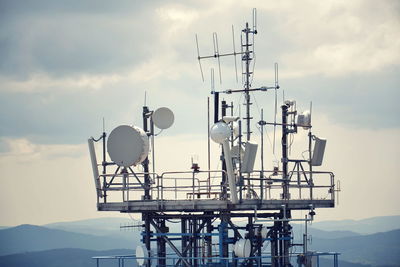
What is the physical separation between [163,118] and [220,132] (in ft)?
19.4

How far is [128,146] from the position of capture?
173ft

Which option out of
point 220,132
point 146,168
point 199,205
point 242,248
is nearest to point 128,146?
point 146,168

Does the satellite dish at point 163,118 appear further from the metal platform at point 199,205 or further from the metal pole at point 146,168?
the metal platform at point 199,205

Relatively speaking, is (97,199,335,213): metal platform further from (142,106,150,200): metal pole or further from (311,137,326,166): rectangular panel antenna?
(311,137,326,166): rectangular panel antenna

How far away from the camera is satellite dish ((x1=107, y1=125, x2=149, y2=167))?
52531 millimetres

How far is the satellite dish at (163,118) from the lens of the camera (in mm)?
54594

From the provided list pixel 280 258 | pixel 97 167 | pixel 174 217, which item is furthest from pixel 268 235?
pixel 97 167

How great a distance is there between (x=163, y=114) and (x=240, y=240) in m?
8.22

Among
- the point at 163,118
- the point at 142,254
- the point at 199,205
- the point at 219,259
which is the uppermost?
the point at 163,118

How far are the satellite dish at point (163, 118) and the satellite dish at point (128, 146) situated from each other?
177 cm

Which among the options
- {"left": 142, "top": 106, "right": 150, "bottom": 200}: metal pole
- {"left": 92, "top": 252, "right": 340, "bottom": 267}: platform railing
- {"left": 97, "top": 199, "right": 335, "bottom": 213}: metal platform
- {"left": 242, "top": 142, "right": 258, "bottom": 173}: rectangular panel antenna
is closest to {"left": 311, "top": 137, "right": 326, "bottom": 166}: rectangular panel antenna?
{"left": 97, "top": 199, "right": 335, "bottom": 213}: metal platform

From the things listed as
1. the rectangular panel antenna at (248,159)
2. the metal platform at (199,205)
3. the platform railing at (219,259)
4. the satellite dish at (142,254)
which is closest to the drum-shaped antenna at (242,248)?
the platform railing at (219,259)

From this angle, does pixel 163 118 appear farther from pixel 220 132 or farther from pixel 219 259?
pixel 219 259

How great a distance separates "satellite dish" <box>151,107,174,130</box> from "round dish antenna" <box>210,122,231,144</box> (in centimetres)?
531
